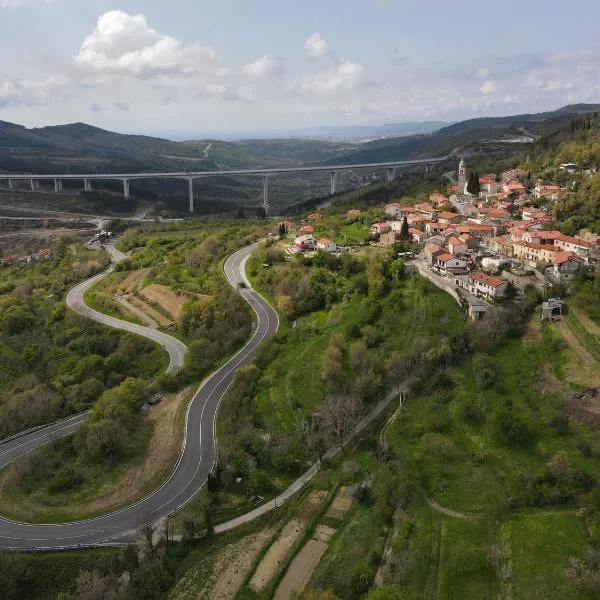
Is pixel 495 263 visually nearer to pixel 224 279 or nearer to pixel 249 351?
pixel 249 351

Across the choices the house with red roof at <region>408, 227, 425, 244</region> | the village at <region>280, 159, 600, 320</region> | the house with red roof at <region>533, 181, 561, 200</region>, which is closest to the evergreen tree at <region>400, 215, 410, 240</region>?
the village at <region>280, 159, 600, 320</region>

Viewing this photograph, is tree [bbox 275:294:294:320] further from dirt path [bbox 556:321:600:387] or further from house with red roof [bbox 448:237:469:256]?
dirt path [bbox 556:321:600:387]

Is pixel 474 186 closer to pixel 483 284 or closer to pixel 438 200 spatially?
pixel 438 200

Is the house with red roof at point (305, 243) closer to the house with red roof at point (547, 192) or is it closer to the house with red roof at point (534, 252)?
the house with red roof at point (534, 252)

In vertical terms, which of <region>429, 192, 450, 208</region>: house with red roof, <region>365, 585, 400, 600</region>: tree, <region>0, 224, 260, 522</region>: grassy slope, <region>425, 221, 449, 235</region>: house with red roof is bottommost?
<region>0, 224, 260, 522</region>: grassy slope

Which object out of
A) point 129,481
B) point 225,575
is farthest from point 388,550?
point 129,481
